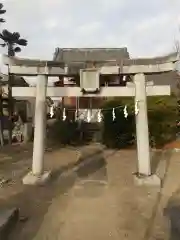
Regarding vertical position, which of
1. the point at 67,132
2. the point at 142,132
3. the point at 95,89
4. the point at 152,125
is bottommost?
the point at 67,132

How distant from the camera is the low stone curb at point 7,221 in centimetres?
482

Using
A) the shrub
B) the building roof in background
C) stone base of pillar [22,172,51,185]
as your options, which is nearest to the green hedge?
the shrub

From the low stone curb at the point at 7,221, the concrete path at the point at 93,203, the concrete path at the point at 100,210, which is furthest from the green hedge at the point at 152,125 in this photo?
the low stone curb at the point at 7,221

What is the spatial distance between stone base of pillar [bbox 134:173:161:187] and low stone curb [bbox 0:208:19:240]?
378cm

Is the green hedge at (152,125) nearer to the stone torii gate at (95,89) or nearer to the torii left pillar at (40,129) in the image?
the stone torii gate at (95,89)

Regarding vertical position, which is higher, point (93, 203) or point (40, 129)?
point (40, 129)

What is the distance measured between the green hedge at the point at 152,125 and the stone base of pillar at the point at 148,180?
6.43m

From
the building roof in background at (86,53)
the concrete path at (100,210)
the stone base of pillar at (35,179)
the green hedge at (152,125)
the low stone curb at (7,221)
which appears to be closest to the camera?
the low stone curb at (7,221)

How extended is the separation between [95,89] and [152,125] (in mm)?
6839

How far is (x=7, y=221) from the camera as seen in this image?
5.13 metres

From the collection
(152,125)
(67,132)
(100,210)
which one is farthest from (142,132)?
(67,132)

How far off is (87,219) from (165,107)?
993 centimetres

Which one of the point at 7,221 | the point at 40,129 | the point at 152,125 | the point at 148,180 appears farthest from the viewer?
the point at 152,125

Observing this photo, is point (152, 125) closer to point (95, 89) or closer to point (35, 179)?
point (95, 89)
